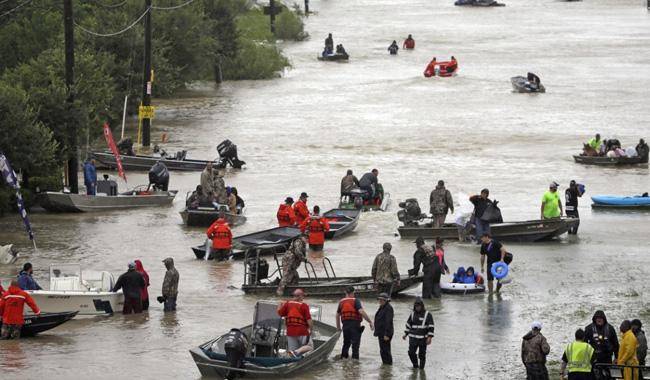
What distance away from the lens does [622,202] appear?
41844 millimetres

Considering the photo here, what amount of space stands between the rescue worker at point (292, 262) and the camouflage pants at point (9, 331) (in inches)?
222

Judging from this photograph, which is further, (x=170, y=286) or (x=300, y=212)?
(x=300, y=212)

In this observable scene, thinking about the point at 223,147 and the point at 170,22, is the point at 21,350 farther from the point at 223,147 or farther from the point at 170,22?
the point at 170,22

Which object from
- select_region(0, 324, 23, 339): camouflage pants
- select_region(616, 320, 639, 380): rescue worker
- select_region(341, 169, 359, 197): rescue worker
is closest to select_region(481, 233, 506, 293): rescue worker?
select_region(616, 320, 639, 380): rescue worker

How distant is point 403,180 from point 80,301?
22.7 m

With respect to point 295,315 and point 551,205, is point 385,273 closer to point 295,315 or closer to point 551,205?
point 295,315

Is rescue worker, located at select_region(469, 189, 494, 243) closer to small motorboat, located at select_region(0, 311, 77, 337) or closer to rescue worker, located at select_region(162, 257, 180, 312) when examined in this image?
rescue worker, located at select_region(162, 257, 180, 312)

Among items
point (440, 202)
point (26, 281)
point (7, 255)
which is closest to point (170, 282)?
point (26, 281)

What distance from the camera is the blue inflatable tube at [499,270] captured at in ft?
98.1

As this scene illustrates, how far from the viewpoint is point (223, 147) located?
50.9m

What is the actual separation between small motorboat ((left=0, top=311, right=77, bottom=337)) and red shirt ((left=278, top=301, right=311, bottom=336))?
4171 mm

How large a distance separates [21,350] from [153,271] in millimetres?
8403

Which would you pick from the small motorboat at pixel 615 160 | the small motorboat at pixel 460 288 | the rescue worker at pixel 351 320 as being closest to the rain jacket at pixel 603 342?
the rescue worker at pixel 351 320

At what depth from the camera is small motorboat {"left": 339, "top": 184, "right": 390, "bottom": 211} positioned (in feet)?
135
